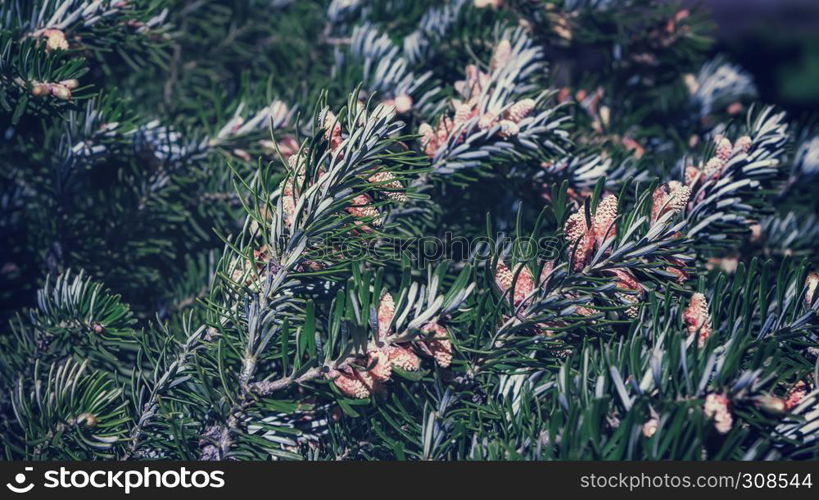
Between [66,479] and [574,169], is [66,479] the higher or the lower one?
the lower one

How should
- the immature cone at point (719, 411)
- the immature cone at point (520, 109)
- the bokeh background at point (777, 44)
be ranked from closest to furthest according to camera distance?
the immature cone at point (719, 411) < the immature cone at point (520, 109) < the bokeh background at point (777, 44)

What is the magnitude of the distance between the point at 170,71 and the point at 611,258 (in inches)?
18.4

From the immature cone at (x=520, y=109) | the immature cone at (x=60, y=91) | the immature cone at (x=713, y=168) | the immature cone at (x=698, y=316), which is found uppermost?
the immature cone at (x=520, y=109)

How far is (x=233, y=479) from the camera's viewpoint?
1.19 feet

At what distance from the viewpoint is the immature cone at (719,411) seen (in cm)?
30

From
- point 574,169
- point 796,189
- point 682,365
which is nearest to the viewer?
point 682,365

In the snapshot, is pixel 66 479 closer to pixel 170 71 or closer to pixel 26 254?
pixel 26 254

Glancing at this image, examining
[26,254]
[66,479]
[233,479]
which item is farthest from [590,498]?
[26,254]

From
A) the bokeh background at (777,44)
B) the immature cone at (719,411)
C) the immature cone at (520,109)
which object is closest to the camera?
the immature cone at (719,411)

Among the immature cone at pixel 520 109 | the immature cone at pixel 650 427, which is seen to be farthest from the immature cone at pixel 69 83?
the immature cone at pixel 650 427

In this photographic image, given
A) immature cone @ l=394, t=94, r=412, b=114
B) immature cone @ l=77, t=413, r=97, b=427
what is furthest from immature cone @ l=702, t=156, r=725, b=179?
immature cone @ l=77, t=413, r=97, b=427

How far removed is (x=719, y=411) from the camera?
0.99ft

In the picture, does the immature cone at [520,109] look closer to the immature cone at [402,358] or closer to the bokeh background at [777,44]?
the immature cone at [402,358]

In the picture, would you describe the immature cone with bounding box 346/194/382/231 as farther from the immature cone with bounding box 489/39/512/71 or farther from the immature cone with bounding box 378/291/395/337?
the immature cone with bounding box 489/39/512/71
